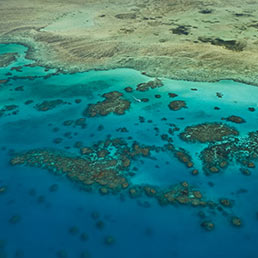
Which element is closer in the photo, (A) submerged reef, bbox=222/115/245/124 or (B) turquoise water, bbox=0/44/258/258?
(B) turquoise water, bbox=0/44/258/258

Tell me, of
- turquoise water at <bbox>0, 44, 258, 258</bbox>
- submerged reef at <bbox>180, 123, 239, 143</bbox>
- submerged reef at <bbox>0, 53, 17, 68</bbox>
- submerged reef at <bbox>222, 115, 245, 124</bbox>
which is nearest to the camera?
turquoise water at <bbox>0, 44, 258, 258</bbox>

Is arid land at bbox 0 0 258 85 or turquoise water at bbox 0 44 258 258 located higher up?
arid land at bbox 0 0 258 85

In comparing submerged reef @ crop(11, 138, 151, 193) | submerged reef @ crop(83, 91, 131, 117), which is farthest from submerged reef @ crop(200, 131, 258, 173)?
submerged reef @ crop(83, 91, 131, 117)

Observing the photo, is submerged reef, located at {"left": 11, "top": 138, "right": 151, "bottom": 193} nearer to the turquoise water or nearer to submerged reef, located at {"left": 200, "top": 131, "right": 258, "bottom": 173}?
the turquoise water

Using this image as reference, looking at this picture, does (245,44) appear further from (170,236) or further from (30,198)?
(30,198)

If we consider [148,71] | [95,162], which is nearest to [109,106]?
[95,162]

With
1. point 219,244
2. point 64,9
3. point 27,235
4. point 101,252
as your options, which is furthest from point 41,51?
point 219,244
